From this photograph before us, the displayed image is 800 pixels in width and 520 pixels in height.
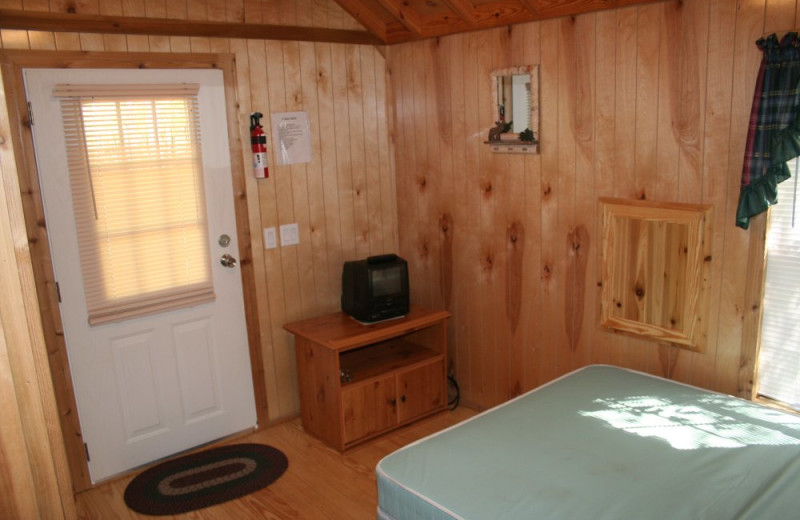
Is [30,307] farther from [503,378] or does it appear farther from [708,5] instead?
[503,378]

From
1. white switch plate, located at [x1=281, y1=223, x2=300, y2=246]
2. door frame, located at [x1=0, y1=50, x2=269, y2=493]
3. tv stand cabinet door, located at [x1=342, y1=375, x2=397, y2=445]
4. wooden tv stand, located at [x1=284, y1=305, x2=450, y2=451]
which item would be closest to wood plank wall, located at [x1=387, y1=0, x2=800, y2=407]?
→ wooden tv stand, located at [x1=284, y1=305, x2=450, y2=451]

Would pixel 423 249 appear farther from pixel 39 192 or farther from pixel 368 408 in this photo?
pixel 39 192

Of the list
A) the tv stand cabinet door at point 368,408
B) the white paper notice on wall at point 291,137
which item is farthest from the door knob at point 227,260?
the tv stand cabinet door at point 368,408

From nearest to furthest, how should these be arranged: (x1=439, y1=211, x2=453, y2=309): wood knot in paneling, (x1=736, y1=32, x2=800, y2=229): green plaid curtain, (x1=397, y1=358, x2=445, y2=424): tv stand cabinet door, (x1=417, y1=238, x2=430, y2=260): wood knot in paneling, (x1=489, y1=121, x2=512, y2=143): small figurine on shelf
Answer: (x1=736, y1=32, x2=800, y2=229): green plaid curtain → (x1=489, y1=121, x2=512, y2=143): small figurine on shelf → (x1=397, y1=358, x2=445, y2=424): tv stand cabinet door → (x1=439, y1=211, x2=453, y2=309): wood knot in paneling → (x1=417, y1=238, x2=430, y2=260): wood knot in paneling

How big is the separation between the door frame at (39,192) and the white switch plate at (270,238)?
0.10 meters

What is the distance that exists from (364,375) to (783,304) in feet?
6.65

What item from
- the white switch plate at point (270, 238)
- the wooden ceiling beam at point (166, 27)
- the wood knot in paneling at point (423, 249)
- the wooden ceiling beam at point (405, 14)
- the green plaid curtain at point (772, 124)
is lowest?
the wood knot in paneling at point (423, 249)

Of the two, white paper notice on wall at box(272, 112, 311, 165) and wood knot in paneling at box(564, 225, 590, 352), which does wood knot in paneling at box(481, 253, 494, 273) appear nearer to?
wood knot in paneling at box(564, 225, 590, 352)

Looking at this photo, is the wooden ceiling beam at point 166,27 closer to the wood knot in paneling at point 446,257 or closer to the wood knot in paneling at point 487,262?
the wood knot in paneling at point 446,257

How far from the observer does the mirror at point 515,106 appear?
3309 millimetres

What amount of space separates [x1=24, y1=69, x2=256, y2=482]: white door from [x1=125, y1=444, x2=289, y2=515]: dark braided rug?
0.14 m

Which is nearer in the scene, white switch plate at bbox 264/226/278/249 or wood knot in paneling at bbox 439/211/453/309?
white switch plate at bbox 264/226/278/249

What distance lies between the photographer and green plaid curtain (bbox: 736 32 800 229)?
235 centimetres

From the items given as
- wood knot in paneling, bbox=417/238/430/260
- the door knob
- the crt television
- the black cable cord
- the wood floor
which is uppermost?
the door knob
